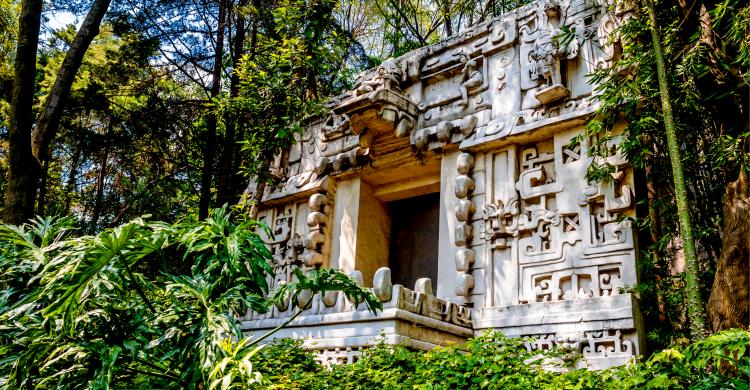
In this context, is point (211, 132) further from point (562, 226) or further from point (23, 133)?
point (562, 226)

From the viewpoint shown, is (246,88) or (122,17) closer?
(246,88)

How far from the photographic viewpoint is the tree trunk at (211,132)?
9.62 m

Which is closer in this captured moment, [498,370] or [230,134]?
[498,370]

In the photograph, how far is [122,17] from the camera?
11.4 m

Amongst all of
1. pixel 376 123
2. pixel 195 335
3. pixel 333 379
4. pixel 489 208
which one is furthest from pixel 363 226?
pixel 195 335

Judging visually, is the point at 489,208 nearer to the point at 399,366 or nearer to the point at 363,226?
the point at 363,226

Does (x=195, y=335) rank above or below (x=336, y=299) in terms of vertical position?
below

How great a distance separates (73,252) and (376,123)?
17.7 ft

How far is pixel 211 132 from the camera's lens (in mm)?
10422

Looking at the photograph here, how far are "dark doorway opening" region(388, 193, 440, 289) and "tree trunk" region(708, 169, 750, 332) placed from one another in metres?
5.07

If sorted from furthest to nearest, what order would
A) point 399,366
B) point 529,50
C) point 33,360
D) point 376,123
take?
point 376,123 → point 529,50 → point 399,366 → point 33,360

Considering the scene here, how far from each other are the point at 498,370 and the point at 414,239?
5.54 metres

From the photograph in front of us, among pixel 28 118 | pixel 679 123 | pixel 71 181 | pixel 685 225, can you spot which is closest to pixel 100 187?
pixel 71 181

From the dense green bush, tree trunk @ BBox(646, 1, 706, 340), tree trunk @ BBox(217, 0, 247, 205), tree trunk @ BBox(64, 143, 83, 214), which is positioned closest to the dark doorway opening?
tree trunk @ BBox(217, 0, 247, 205)
